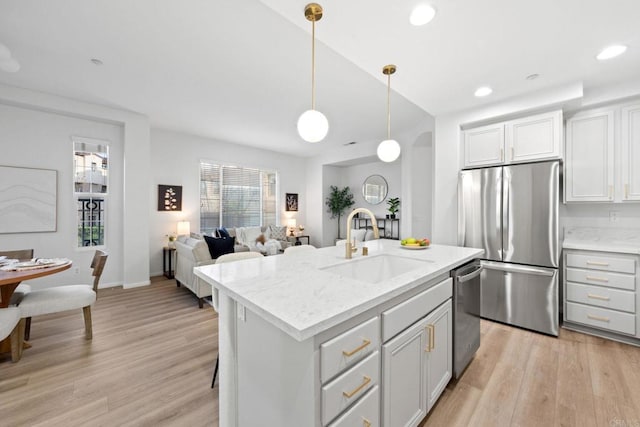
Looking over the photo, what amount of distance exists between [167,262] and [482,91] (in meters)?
5.74

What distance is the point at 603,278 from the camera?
2596 mm

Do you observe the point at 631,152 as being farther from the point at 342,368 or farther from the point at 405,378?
the point at 342,368

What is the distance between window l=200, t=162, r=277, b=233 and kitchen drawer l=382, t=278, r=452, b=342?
525cm

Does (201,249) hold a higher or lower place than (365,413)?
higher

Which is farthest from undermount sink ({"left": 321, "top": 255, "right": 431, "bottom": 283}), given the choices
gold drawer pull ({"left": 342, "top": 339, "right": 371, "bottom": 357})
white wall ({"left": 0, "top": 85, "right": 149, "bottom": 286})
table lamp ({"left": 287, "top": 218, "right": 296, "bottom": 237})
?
table lamp ({"left": 287, "top": 218, "right": 296, "bottom": 237})

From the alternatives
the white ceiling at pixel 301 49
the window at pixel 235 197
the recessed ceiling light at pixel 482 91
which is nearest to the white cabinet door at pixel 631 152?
the white ceiling at pixel 301 49

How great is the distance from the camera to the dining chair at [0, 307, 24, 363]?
1929 millimetres

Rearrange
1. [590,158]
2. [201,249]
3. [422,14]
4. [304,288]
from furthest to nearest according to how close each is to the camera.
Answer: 1. [201,249]
2. [590,158]
3. [422,14]
4. [304,288]

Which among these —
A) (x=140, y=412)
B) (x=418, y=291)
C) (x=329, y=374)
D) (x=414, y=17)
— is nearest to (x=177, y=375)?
(x=140, y=412)

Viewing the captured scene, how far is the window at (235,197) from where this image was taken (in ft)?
19.0

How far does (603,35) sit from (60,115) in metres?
6.32

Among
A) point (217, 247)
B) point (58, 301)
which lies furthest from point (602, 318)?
point (58, 301)

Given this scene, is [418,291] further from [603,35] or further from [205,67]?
[205,67]

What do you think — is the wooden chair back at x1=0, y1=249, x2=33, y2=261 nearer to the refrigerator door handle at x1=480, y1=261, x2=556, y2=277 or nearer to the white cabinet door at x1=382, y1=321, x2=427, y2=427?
the white cabinet door at x1=382, y1=321, x2=427, y2=427
